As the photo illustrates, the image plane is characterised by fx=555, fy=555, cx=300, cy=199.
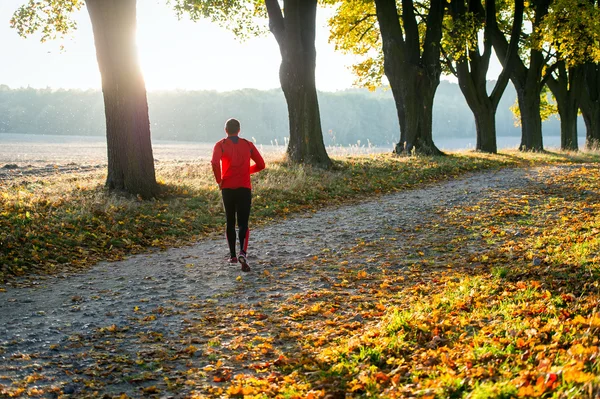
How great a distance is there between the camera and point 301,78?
54.5 ft

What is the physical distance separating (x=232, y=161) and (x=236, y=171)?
15 centimetres

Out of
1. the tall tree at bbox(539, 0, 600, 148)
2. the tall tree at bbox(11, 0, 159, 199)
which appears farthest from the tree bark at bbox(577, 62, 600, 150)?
the tall tree at bbox(11, 0, 159, 199)

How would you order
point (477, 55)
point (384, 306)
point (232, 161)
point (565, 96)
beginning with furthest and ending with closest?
point (565, 96) → point (477, 55) → point (232, 161) → point (384, 306)

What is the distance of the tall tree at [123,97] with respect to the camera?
1160 cm

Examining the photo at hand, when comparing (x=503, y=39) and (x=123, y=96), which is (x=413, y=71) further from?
(x=123, y=96)

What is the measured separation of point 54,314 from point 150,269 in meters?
2.05

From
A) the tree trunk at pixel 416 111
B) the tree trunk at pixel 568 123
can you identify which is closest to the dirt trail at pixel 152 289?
the tree trunk at pixel 416 111

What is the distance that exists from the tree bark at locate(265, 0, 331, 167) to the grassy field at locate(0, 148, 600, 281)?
2.73 ft

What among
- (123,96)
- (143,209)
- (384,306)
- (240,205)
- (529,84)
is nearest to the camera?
(384,306)

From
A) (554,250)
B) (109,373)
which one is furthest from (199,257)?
(554,250)

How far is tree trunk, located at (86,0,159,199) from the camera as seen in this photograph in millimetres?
11602

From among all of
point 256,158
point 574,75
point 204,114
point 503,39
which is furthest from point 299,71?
point 204,114

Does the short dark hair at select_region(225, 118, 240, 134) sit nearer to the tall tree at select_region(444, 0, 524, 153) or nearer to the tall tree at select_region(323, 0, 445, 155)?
the tall tree at select_region(323, 0, 445, 155)

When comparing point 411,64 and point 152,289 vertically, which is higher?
point 411,64
